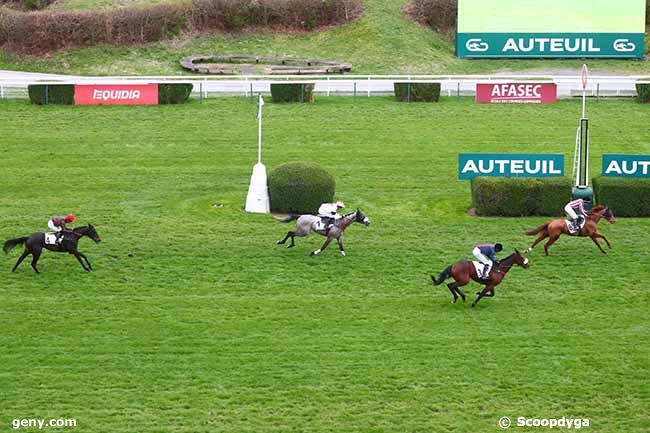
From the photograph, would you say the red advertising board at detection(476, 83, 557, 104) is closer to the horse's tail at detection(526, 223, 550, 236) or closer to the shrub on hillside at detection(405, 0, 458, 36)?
the horse's tail at detection(526, 223, 550, 236)

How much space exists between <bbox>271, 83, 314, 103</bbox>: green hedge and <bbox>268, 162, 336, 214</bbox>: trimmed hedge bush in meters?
12.8

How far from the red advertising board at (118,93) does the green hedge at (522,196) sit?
1405cm

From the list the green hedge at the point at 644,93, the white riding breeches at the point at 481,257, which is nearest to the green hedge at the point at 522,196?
the white riding breeches at the point at 481,257

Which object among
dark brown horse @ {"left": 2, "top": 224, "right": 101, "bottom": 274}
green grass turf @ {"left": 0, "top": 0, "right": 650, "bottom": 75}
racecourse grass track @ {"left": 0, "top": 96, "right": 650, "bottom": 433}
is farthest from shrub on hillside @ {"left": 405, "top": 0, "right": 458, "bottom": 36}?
dark brown horse @ {"left": 2, "top": 224, "right": 101, "bottom": 274}

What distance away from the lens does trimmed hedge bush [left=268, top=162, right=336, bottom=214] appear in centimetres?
2944

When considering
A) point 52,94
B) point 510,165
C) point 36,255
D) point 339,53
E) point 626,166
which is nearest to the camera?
point 36,255

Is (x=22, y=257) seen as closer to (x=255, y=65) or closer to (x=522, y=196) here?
(x=522, y=196)

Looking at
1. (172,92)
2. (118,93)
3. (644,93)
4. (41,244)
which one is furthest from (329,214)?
(644,93)

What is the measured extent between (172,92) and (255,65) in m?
7.16

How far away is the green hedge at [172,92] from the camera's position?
41.9 meters

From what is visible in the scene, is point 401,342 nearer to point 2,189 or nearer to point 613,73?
point 2,189

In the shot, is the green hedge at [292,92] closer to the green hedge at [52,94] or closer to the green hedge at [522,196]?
the green hedge at [52,94]

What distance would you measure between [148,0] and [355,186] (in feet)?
79.8

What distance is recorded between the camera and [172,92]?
42.0 m
